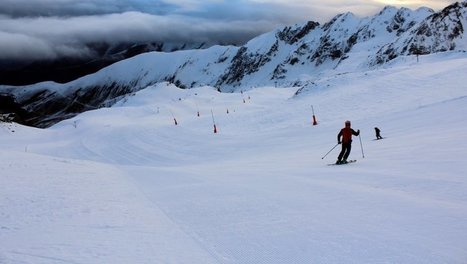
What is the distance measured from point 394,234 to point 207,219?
3.58m

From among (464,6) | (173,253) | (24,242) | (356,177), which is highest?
(464,6)

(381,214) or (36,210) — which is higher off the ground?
(36,210)

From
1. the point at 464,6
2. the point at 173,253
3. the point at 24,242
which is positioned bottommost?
the point at 173,253

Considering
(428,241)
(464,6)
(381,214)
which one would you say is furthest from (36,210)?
(464,6)

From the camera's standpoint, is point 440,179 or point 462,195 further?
point 440,179

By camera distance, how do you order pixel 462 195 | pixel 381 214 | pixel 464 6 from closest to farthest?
pixel 381 214 → pixel 462 195 → pixel 464 6

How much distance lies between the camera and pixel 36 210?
981 cm

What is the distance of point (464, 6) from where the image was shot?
111562 millimetres

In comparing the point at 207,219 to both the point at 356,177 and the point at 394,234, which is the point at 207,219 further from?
the point at 356,177

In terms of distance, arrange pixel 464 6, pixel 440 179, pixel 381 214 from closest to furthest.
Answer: pixel 381 214 → pixel 440 179 → pixel 464 6

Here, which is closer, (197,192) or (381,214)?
(381,214)

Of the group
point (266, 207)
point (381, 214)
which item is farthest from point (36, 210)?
point (381, 214)

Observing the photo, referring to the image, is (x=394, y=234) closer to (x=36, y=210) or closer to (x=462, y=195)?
(x=462, y=195)

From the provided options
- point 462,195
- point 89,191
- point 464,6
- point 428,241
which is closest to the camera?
point 428,241
